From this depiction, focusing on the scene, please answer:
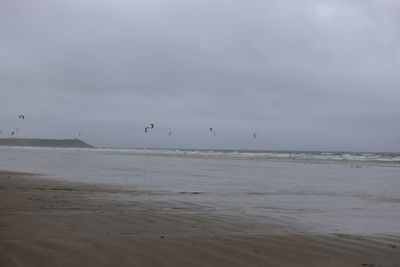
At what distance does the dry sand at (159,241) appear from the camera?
483 centimetres

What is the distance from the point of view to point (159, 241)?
570 cm

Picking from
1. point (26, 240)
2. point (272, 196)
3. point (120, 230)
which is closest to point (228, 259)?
point (120, 230)

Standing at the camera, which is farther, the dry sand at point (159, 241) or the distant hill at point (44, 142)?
the distant hill at point (44, 142)

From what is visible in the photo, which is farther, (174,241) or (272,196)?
(272,196)

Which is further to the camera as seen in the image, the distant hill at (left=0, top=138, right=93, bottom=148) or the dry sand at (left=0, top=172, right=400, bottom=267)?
the distant hill at (left=0, top=138, right=93, bottom=148)

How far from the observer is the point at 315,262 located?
509 cm

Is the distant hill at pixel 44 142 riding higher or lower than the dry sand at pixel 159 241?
higher

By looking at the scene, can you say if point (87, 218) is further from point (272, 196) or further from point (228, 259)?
point (272, 196)

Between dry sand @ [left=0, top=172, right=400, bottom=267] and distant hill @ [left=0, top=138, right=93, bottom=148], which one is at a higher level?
distant hill @ [left=0, top=138, right=93, bottom=148]

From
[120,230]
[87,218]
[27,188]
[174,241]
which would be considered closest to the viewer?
[174,241]

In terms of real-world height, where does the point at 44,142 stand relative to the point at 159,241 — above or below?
above

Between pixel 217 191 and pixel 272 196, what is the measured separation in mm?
1849

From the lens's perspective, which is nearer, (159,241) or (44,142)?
(159,241)

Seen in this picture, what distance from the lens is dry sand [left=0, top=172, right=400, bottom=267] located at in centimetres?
483
